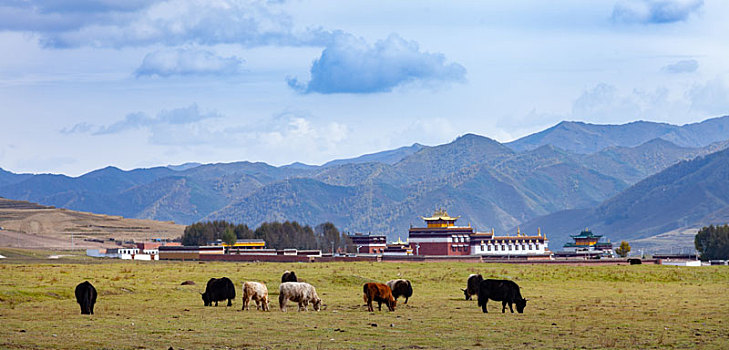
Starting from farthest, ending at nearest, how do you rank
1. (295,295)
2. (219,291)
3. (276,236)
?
(276,236) < (219,291) < (295,295)

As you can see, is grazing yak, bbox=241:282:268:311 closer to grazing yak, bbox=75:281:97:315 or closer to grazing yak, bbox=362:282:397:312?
grazing yak, bbox=362:282:397:312

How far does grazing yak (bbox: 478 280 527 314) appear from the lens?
38.8m

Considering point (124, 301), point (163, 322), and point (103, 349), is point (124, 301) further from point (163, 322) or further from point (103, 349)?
point (103, 349)

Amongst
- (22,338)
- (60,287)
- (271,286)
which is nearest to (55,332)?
(22,338)

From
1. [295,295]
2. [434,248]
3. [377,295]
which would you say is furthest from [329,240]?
[295,295]

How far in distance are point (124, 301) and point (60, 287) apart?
257 inches

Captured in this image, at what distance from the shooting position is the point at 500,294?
128 ft

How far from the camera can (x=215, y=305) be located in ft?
136

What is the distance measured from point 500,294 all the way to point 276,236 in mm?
148137

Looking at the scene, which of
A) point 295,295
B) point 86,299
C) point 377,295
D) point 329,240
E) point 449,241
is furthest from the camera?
point 329,240

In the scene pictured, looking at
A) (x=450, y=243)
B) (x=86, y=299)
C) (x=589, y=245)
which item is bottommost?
(x=86, y=299)

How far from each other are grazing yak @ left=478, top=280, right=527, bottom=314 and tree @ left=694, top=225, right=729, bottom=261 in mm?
133570

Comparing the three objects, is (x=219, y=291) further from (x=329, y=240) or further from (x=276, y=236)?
(x=329, y=240)

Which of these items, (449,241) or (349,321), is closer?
(349,321)
